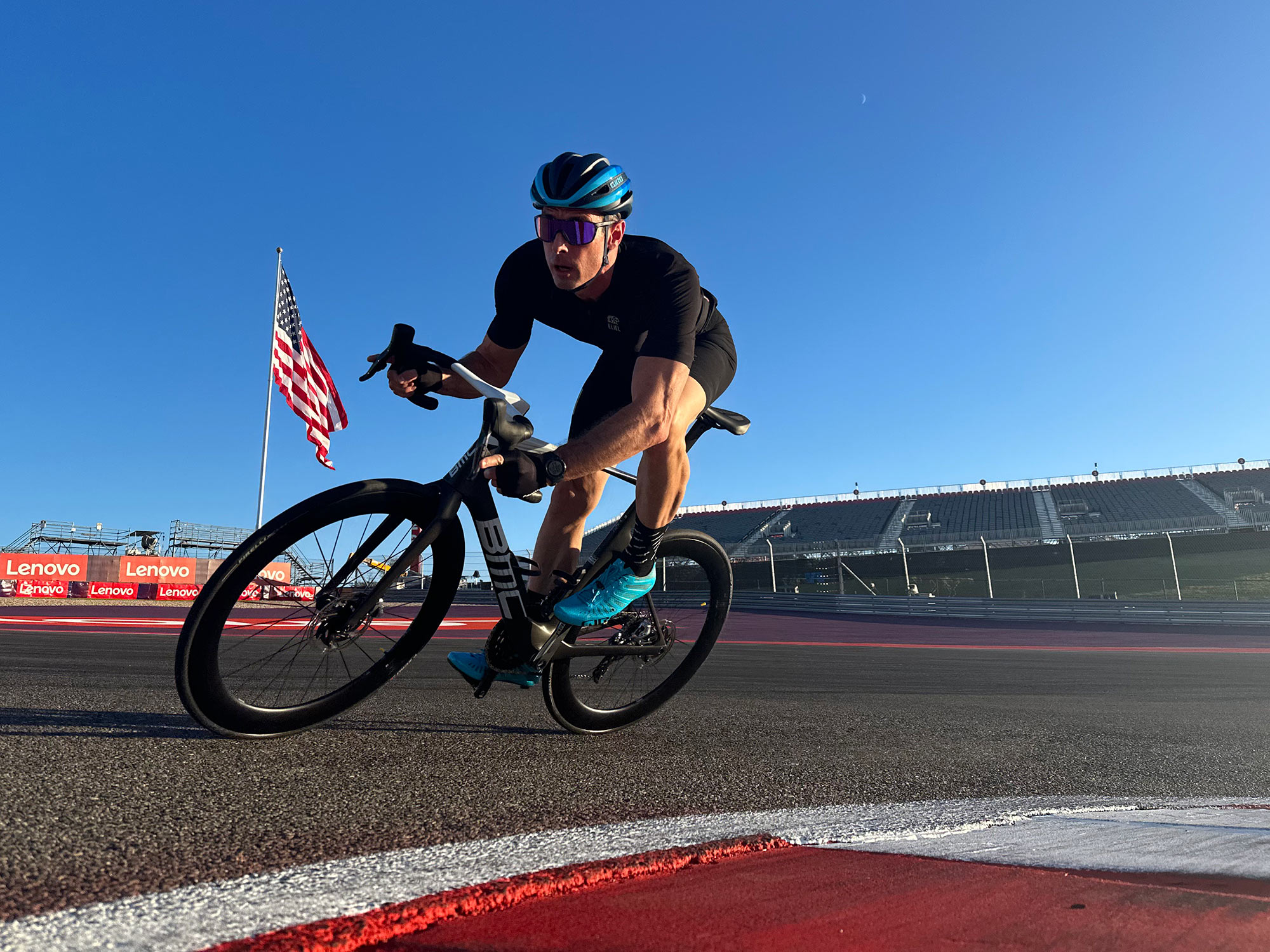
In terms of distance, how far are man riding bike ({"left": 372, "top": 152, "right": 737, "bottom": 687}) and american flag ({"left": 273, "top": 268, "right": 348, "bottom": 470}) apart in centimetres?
1380

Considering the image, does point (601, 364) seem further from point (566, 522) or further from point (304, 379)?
point (304, 379)

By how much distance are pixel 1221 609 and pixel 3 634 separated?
24.5m

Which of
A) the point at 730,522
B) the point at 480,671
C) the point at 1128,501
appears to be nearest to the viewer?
the point at 480,671

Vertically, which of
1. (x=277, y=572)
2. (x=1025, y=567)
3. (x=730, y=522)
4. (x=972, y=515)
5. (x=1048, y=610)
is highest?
(x=730, y=522)

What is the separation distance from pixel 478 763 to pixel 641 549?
3.08 feet

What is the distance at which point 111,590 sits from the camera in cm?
2750

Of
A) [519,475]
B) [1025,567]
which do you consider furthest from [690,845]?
[1025,567]

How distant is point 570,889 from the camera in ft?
3.30

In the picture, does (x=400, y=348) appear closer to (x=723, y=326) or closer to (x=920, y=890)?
(x=723, y=326)

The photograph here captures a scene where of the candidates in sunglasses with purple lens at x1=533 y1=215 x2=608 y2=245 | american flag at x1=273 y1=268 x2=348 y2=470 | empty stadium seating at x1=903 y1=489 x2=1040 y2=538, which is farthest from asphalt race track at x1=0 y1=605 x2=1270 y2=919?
empty stadium seating at x1=903 y1=489 x2=1040 y2=538

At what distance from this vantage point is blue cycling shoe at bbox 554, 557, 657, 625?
7.73 ft

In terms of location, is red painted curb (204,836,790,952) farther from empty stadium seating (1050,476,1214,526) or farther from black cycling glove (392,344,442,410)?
empty stadium seating (1050,476,1214,526)

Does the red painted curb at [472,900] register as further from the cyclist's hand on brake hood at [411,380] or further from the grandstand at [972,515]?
the grandstand at [972,515]

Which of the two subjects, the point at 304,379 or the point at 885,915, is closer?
the point at 885,915
